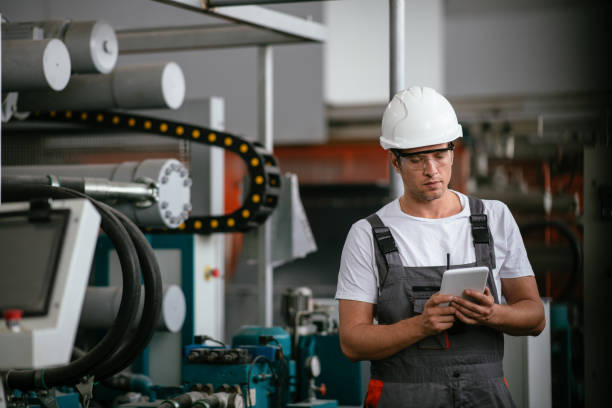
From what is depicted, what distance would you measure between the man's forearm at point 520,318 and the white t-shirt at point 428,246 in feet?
0.32

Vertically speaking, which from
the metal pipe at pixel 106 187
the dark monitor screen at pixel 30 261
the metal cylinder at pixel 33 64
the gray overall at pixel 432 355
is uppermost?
the metal cylinder at pixel 33 64

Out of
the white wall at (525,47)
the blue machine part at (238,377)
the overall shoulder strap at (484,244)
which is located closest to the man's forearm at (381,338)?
the overall shoulder strap at (484,244)

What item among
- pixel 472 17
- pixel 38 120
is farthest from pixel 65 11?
pixel 472 17

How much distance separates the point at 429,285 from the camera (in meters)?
2.17

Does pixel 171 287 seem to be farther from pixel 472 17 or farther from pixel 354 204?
pixel 472 17

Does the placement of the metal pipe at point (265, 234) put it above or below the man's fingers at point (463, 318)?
above

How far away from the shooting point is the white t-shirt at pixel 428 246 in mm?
2203

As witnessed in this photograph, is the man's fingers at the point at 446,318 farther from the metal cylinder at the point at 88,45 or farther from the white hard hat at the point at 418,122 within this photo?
the metal cylinder at the point at 88,45

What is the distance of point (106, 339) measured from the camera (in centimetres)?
256

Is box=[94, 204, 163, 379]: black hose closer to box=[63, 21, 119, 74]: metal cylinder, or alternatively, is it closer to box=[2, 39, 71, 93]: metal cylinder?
box=[2, 39, 71, 93]: metal cylinder

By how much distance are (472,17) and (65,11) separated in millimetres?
3717

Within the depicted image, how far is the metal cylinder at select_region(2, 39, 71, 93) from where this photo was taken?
315 centimetres

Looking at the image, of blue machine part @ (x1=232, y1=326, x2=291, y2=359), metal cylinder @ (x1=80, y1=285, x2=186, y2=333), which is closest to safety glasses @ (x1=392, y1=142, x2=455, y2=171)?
blue machine part @ (x1=232, y1=326, x2=291, y2=359)

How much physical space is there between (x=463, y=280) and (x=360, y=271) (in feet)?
1.01
